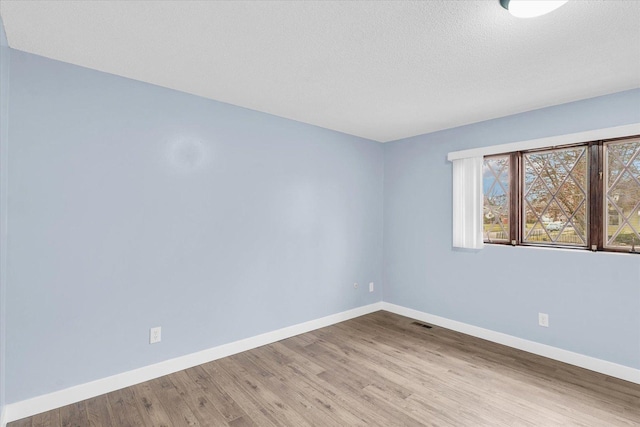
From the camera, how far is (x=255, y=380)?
8.54 feet

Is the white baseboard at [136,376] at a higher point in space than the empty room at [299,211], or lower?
lower

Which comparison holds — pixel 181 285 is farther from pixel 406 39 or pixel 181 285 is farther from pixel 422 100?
pixel 422 100

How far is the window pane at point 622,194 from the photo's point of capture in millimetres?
2652

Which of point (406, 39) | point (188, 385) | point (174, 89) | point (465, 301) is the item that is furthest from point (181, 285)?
point (465, 301)

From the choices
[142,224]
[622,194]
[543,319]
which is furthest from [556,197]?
[142,224]

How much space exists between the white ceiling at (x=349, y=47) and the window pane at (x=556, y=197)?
1.89 feet

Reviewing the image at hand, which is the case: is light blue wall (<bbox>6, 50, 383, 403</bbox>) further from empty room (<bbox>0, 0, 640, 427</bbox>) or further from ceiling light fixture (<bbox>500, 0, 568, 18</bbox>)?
ceiling light fixture (<bbox>500, 0, 568, 18</bbox>)

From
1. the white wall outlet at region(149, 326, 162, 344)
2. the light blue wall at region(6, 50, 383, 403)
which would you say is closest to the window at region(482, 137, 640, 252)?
the light blue wall at region(6, 50, 383, 403)

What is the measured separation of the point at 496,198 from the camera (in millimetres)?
3559

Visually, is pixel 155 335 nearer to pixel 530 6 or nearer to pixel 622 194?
pixel 530 6

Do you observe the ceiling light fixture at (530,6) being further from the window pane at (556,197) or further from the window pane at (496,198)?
the window pane at (496,198)

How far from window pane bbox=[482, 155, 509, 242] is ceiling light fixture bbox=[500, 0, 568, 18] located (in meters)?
2.11

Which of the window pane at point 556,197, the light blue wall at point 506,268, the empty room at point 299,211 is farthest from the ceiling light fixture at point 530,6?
the window pane at point 556,197

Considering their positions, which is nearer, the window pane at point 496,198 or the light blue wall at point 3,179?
the light blue wall at point 3,179
